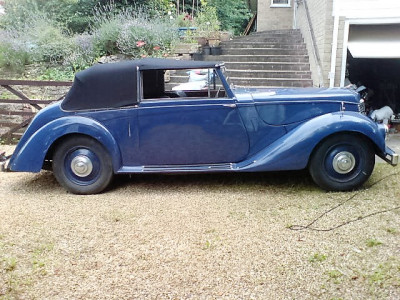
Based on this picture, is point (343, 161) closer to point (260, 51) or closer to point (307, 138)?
point (307, 138)

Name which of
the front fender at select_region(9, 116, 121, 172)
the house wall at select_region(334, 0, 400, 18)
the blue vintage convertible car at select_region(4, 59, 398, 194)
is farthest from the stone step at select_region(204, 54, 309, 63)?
the front fender at select_region(9, 116, 121, 172)

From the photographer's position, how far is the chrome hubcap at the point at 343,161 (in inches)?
179

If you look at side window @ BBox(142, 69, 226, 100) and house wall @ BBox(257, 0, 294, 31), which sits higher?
house wall @ BBox(257, 0, 294, 31)

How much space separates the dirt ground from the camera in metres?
2.77


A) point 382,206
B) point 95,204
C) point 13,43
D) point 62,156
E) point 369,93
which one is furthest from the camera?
point 13,43

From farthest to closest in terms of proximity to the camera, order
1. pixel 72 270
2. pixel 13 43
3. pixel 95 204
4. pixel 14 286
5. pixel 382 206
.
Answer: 1. pixel 13 43
2. pixel 95 204
3. pixel 382 206
4. pixel 72 270
5. pixel 14 286

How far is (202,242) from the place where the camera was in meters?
3.44

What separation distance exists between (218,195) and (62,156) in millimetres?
1994

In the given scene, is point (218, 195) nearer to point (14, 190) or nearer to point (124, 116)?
point (124, 116)

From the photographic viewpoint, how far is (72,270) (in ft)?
9.92

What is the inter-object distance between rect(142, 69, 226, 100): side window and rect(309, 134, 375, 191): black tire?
141cm

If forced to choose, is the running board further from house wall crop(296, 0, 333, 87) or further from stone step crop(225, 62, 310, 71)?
stone step crop(225, 62, 310, 71)

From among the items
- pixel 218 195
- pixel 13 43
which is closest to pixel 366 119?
pixel 218 195

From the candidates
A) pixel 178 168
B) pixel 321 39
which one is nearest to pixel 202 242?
pixel 178 168
